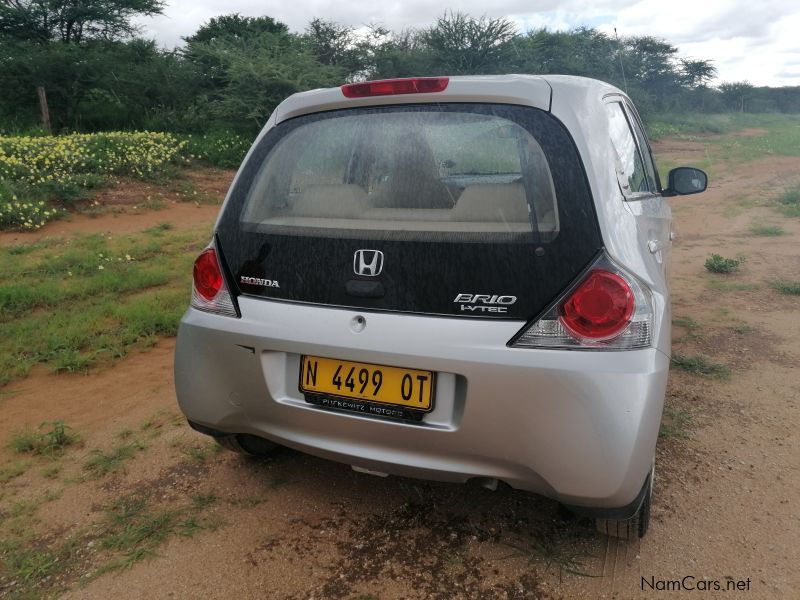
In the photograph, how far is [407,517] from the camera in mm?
2465

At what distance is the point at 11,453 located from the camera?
3074 millimetres

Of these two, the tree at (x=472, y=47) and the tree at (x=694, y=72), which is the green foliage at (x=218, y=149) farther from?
the tree at (x=694, y=72)

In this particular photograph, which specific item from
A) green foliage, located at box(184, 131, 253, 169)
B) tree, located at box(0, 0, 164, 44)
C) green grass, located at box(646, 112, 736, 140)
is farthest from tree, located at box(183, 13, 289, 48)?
green grass, located at box(646, 112, 736, 140)

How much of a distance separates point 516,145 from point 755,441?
192cm

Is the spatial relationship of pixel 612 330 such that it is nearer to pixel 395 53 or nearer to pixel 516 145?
pixel 516 145

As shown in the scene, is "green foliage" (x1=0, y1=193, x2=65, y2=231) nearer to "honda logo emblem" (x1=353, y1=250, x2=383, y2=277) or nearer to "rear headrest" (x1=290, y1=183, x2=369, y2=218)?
"rear headrest" (x1=290, y1=183, x2=369, y2=218)

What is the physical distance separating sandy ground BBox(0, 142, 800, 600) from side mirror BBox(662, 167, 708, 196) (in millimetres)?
1087

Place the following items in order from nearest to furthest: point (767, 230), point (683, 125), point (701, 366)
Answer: point (701, 366)
point (767, 230)
point (683, 125)

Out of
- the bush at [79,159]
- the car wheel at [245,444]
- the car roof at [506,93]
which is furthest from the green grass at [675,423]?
the bush at [79,159]

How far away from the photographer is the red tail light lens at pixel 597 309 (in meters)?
1.87

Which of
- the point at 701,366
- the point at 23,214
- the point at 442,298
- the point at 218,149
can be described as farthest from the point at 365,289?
the point at 218,149

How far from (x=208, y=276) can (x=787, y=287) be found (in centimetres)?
520

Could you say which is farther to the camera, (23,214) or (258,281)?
(23,214)

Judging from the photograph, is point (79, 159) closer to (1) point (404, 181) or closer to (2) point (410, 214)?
(1) point (404, 181)
